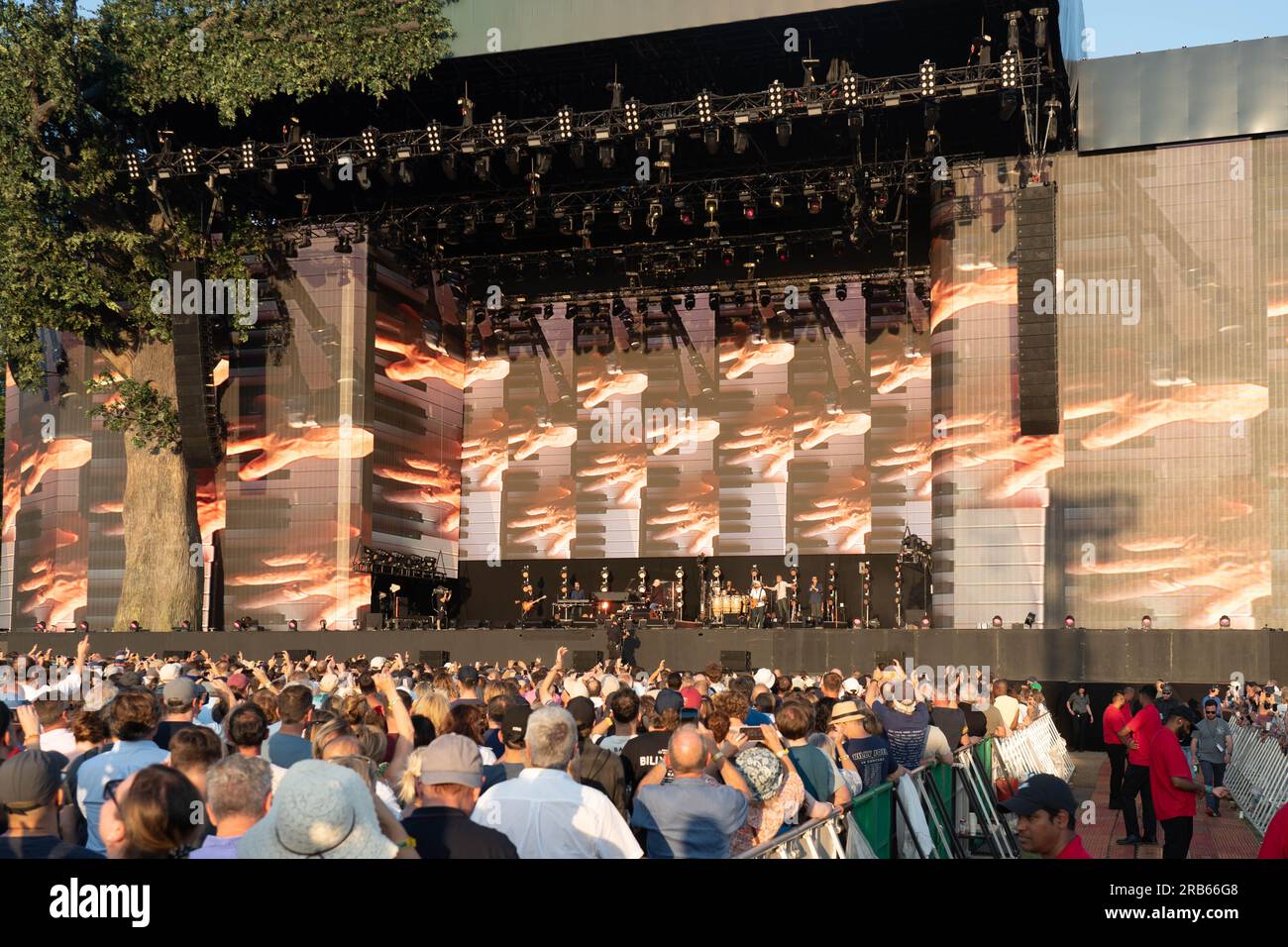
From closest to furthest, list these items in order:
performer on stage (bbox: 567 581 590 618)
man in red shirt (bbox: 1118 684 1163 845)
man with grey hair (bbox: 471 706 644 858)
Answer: man with grey hair (bbox: 471 706 644 858), man in red shirt (bbox: 1118 684 1163 845), performer on stage (bbox: 567 581 590 618)

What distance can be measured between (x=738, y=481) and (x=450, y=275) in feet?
29.1

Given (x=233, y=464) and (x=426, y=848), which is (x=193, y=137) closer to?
(x=233, y=464)

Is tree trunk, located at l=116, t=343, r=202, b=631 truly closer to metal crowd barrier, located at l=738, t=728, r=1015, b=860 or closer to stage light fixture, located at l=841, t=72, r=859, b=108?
stage light fixture, located at l=841, t=72, r=859, b=108

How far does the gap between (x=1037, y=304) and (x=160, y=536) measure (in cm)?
1893

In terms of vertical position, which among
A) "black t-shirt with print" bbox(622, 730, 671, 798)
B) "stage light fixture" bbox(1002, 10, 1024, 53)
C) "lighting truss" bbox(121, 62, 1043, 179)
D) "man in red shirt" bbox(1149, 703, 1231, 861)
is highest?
"stage light fixture" bbox(1002, 10, 1024, 53)

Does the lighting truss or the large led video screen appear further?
the large led video screen

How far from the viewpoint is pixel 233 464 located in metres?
32.7

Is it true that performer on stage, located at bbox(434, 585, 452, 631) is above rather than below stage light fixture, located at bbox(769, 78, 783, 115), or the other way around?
below

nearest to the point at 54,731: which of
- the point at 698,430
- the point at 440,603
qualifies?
the point at 440,603

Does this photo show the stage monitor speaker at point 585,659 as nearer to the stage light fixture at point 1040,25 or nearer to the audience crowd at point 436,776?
the stage light fixture at point 1040,25

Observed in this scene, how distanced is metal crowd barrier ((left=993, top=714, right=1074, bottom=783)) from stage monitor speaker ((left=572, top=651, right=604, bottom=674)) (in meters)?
9.24

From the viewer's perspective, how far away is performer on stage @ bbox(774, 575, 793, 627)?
101 feet

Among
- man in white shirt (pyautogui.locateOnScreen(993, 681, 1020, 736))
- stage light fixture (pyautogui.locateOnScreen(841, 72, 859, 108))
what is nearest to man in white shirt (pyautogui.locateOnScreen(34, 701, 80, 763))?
man in white shirt (pyautogui.locateOnScreen(993, 681, 1020, 736))
